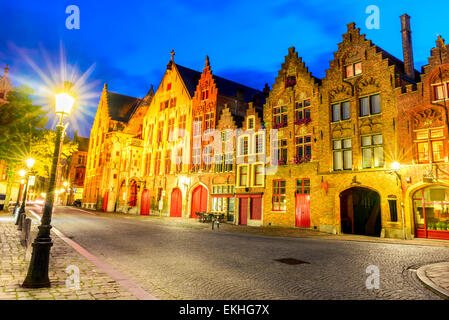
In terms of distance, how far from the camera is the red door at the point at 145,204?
3831 cm

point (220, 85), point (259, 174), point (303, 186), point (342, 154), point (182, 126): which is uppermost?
point (220, 85)

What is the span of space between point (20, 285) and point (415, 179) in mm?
18514


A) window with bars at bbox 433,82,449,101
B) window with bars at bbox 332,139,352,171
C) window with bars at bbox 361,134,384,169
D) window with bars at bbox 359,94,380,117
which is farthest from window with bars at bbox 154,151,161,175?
window with bars at bbox 433,82,449,101

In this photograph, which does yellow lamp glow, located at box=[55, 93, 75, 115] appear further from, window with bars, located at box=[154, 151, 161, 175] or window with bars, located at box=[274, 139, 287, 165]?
window with bars, located at box=[154, 151, 161, 175]

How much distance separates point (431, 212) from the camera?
1662cm

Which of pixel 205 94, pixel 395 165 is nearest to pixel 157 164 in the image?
pixel 205 94

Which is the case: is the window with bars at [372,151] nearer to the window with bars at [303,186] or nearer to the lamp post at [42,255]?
the window with bars at [303,186]

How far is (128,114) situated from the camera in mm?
53156

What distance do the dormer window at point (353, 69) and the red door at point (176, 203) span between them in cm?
2101

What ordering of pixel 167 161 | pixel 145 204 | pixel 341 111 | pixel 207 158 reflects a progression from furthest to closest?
pixel 145 204 → pixel 167 161 → pixel 207 158 → pixel 341 111

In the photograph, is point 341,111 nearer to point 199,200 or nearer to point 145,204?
point 199,200

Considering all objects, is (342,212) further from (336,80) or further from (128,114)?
(128,114)

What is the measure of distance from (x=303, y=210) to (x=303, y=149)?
4.62m

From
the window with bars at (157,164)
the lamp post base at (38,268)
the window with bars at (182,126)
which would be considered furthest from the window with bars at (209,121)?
the lamp post base at (38,268)
